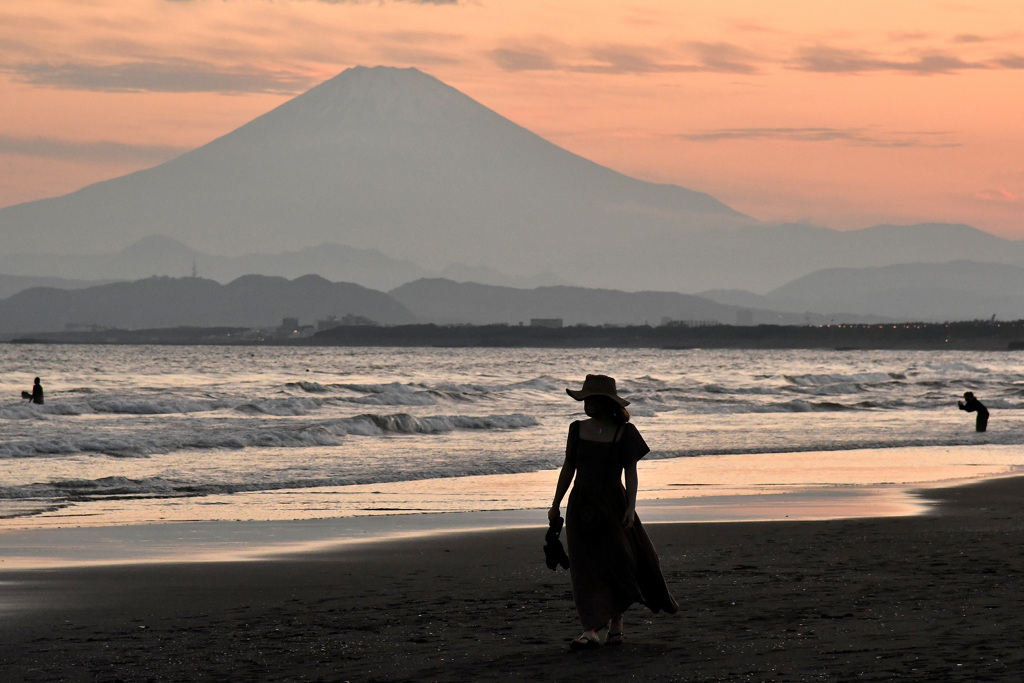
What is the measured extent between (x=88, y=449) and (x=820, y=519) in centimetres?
1403

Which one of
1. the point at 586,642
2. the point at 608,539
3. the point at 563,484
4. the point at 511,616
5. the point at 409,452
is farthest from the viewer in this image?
the point at 409,452

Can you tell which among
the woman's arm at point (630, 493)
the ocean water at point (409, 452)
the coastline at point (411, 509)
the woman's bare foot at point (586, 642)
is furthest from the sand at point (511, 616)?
the ocean water at point (409, 452)

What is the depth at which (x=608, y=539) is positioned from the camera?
24.4 ft

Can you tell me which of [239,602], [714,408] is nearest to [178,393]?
[714,408]

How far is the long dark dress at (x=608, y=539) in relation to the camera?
737cm

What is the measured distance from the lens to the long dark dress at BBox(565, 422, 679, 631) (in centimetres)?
737

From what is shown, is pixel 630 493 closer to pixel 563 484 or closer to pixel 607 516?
pixel 607 516

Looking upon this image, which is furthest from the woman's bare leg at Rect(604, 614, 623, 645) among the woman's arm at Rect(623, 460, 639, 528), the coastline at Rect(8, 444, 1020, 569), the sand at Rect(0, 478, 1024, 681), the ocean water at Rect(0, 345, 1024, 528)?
the ocean water at Rect(0, 345, 1024, 528)

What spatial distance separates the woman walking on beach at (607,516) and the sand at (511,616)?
31cm

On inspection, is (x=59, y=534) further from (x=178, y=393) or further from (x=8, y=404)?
(x=178, y=393)

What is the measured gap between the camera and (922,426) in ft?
106

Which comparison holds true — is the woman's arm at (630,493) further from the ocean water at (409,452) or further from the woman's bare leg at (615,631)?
the ocean water at (409,452)

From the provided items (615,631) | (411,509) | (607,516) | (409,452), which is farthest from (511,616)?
(409,452)

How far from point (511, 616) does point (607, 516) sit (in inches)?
44.5
